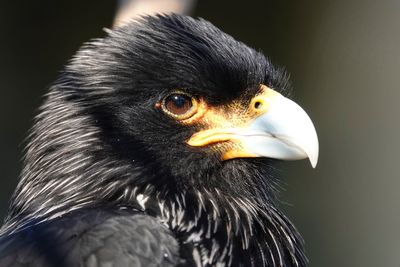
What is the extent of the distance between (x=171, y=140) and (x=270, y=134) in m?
0.37

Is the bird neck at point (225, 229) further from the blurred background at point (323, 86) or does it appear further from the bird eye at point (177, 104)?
the blurred background at point (323, 86)

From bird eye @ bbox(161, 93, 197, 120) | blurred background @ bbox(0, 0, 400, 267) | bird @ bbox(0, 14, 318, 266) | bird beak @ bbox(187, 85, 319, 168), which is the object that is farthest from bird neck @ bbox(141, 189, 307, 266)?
blurred background @ bbox(0, 0, 400, 267)

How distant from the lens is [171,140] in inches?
130

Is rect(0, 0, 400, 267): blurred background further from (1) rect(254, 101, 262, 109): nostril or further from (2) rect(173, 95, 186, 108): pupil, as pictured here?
(2) rect(173, 95, 186, 108): pupil

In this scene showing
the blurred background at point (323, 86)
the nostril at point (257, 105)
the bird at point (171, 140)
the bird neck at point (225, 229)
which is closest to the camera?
the bird neck at point (225, 229)

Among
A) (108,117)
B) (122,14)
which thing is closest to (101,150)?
(108,117)

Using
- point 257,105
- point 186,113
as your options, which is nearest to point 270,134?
point 257,105

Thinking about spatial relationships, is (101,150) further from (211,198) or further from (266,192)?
(266,192)

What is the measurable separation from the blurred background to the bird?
4.08 metres

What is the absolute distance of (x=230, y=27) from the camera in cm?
773

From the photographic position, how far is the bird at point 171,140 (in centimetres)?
319

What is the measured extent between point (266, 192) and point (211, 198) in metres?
0.33

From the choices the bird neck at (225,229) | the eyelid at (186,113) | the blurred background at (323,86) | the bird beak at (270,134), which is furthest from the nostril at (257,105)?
the blurred background at (323,86)

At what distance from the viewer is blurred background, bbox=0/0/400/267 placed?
289 inches
